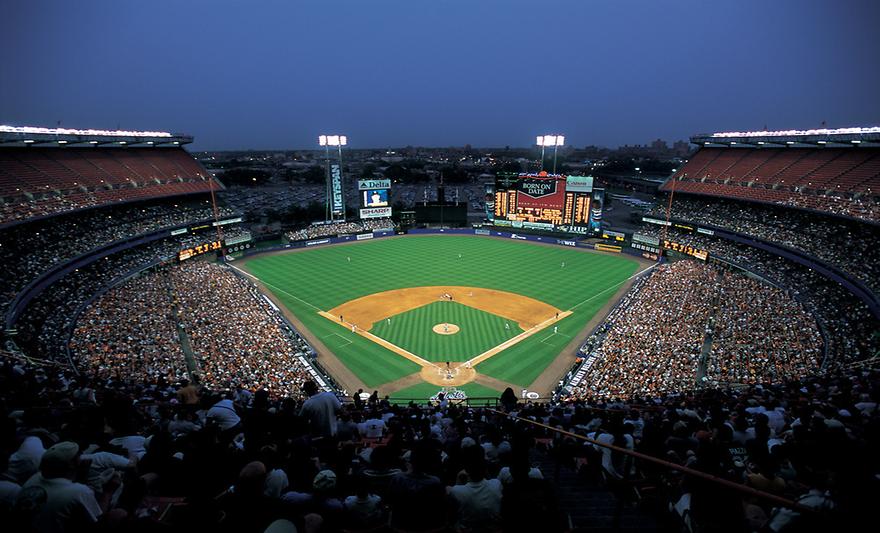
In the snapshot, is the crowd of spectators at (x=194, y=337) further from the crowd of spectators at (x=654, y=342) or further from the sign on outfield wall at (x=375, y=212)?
the sign on outfield wall at (x=375, y=212)

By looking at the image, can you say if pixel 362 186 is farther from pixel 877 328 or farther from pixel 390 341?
pixel 877 328

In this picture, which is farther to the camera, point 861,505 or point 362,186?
point 362,186

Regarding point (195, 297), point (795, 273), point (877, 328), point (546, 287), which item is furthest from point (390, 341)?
point (795, 273)

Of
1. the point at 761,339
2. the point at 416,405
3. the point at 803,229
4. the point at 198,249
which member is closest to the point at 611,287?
the point at 761,339

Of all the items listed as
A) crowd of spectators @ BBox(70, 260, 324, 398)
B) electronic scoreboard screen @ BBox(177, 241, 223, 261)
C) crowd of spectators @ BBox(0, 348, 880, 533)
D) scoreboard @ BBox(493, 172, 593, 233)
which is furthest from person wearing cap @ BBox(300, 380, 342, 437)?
scoreboard @ BBox(493, 172, 593, 233)

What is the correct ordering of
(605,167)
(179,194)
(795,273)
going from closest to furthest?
(795,273) → (179,194) → (605,167)

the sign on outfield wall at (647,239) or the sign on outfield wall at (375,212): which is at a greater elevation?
the sign on outfield wall at (375,212)

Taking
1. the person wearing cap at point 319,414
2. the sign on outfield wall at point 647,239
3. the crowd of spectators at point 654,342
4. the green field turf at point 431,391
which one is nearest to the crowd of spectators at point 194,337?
the green field turf at point 431,391
